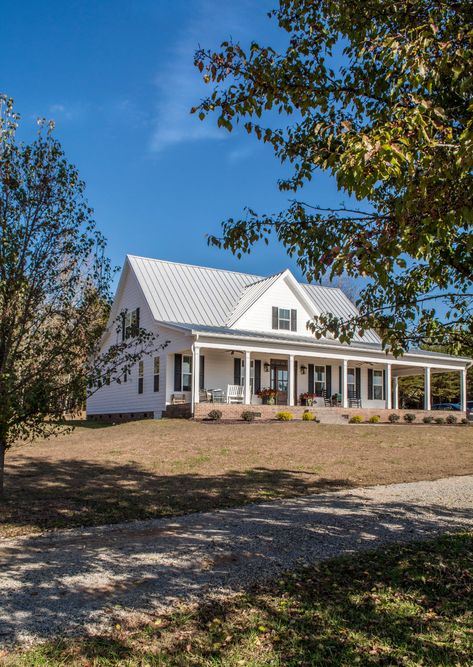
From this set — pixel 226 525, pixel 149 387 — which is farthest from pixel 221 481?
pixel 149 387

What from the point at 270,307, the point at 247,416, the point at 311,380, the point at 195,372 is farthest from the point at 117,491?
the point at 311,380

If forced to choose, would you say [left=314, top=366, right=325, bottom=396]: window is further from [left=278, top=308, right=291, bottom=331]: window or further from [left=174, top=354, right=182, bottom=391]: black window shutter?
[left=174, top=354, right=182, bottom=391]: black window shutter

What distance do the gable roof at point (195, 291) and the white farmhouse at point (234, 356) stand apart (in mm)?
55

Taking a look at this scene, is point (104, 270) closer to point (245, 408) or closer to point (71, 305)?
point (71, 305)

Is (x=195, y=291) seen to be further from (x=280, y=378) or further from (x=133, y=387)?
(x=280, y=378)

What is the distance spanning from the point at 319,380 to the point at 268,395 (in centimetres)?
440

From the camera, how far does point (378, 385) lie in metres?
32.2

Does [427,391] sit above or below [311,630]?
above

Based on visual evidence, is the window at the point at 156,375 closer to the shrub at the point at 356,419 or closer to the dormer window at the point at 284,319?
the dormer window at the point at 284,319

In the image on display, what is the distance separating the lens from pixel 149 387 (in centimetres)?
2644

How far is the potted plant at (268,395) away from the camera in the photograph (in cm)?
2629

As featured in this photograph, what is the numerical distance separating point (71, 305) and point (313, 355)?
752 inches

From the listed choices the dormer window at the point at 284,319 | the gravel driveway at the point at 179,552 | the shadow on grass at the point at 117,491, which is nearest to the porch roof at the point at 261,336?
the dormer window at the point at 284,319

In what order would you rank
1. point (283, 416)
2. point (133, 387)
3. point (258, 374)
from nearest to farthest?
point (283, 416) → point (258, 374) → point (133, 387)
